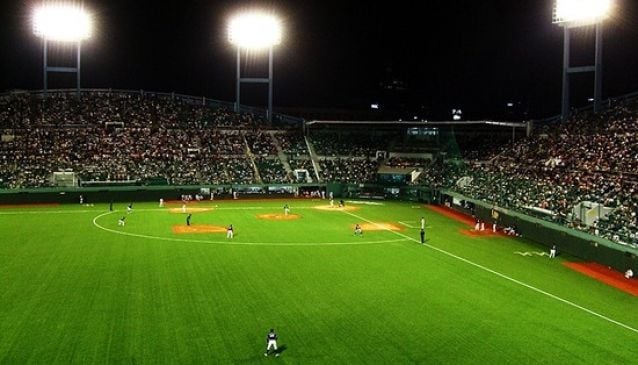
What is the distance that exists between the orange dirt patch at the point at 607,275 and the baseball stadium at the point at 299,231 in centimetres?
16

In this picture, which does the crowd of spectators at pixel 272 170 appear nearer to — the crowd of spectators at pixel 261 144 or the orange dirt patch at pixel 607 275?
the crowd of spectators at pixel 261 144

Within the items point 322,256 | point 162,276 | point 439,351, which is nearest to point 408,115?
point 322,256

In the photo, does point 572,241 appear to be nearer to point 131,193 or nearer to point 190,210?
point 190,210

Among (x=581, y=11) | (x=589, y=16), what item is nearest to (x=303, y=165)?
(x=581, y=11)

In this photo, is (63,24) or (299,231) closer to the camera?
(299,231)

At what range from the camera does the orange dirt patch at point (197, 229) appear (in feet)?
126

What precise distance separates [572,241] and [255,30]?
4657cm

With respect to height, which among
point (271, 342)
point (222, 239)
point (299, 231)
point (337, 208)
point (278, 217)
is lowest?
point (271, 342)

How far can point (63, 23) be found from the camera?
6297 centimetres

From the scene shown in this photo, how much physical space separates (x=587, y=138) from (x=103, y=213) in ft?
129

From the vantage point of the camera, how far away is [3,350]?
16406 millimetres

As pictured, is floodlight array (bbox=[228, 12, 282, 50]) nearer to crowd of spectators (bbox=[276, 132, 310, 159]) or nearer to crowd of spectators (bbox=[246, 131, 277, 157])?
crowd of spectators (bbox=[246, 131, 277, 157])

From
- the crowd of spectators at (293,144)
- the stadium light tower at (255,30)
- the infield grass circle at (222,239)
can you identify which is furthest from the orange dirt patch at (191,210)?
the stadium light tower at (255,30)

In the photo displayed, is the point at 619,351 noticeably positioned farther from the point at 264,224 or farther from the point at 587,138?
the point at 587,138
